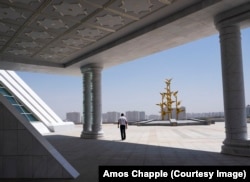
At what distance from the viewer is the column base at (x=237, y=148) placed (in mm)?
10258

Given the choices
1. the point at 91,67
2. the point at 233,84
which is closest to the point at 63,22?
the point at 233,84

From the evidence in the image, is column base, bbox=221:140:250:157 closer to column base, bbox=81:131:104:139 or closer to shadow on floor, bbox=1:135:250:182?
shadow on floor, bbox=1:135:250:182

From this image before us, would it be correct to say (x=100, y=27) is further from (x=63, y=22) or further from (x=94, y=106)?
(x=94, y=106)

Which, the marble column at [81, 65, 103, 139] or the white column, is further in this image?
the marble column at [81, 65, 103, 139]

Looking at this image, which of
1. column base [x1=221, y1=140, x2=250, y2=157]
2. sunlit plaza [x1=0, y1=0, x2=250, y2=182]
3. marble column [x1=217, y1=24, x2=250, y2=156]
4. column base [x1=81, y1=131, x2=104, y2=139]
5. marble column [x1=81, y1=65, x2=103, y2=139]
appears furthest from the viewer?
marble column [x1=81, y1=65, x2=103, y2=139]

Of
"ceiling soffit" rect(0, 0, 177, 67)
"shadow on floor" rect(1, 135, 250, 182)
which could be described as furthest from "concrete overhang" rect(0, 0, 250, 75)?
"shadow on floor" rect(1, 135, 250, 182)

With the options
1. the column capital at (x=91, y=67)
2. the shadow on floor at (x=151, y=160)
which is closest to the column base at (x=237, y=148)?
the shadow on floor at (x=151, y=160)

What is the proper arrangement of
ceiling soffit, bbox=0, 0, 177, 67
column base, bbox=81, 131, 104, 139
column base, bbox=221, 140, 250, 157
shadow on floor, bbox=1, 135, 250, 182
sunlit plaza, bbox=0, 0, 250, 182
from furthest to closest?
column base, bbox=81, 131, 104, 139
ceiling soffit, bbox=0, 0, 177, 67
column base, bbox=221, 140, 250, 157
shadow on floor, bbox=1, 135, 250, 182
sunlit plaza, bbox=0, 0, 250, 182

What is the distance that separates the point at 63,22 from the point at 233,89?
25.6ft

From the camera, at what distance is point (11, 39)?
1459cm

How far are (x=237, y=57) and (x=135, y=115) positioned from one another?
258 ft

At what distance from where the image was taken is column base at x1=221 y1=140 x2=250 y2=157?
10258mm

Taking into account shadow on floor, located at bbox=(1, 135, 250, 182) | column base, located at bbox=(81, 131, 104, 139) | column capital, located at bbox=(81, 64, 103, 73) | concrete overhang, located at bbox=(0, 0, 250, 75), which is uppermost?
concrete overhang, located at bbox=(0, 0, 250, 75)

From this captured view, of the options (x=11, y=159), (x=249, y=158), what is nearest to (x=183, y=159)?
(x=249, y=158)
